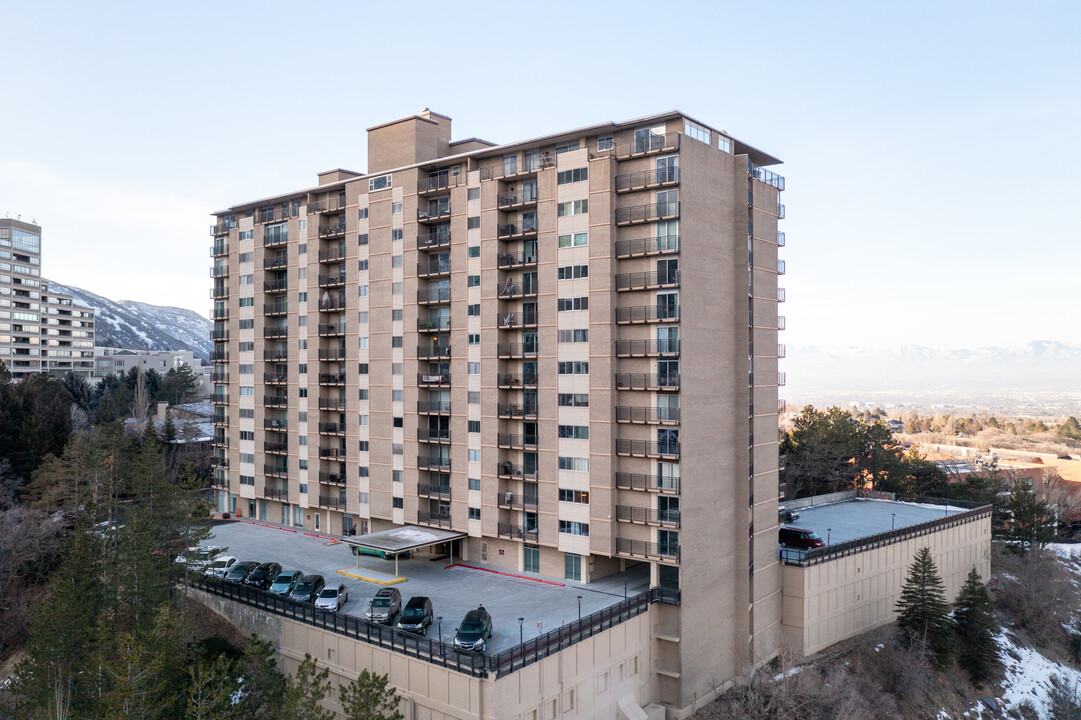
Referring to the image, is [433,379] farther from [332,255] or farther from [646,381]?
[646,381]

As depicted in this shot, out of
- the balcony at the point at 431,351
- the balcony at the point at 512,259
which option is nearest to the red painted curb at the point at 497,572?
the balcony at the point at 431,351

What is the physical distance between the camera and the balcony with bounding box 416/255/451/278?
2152 inches

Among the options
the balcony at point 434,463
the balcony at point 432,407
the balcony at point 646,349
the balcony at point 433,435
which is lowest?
the balcony at point 434,463

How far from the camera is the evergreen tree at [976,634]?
178 ft

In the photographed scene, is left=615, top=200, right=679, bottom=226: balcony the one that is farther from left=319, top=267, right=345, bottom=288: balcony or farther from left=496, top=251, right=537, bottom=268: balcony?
left=319, top=267, right=345, bottom=288: balcony

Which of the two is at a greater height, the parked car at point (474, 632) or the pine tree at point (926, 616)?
the parked car at point (474, 632)

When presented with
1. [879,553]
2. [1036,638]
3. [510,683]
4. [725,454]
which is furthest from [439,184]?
[1036,638]

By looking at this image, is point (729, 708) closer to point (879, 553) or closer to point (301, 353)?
point (879, 553)

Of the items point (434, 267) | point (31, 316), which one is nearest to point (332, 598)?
point (434, 267)

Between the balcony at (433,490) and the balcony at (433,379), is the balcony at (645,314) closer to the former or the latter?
the balcony at (433,379)

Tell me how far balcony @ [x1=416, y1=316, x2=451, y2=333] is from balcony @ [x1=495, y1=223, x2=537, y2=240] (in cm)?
846

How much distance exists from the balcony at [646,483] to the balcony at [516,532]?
25.2 feet

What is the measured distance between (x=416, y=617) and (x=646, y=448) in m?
17.1

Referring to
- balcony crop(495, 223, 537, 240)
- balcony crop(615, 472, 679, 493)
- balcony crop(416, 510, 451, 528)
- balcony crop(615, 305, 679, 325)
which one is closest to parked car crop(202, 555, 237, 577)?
balcony crop(416, 510, 451, 528)
